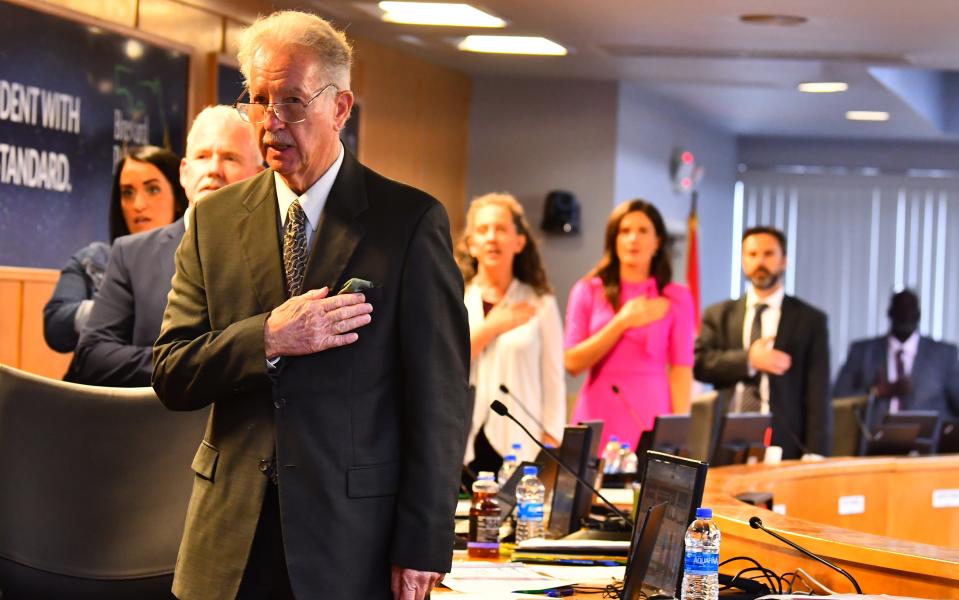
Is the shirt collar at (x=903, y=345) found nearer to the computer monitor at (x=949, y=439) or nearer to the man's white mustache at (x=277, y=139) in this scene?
the computer monitor at (x=949, y=439)

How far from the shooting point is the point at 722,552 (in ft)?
9.61

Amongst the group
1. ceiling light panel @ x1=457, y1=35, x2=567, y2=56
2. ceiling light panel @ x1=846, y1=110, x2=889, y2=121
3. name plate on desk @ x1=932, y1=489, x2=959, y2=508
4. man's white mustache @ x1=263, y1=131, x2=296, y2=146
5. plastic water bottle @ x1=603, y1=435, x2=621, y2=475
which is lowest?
name plate on desk @ x1=932, y1=489, x2=959, y2=508

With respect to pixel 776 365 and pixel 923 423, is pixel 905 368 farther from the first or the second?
pixel 776 365

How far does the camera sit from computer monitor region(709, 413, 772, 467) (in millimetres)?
4500

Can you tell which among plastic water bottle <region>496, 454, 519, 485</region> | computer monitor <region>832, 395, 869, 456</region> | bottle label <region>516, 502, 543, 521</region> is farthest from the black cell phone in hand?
computer monitor <region>832, 395, 869, 456</region>

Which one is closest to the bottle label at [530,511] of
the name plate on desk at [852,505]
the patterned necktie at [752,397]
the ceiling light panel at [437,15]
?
the name plate on desk at [852,505]

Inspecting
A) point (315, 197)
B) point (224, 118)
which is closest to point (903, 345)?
point (224, 118)

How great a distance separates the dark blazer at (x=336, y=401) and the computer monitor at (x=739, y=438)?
258 centimetres

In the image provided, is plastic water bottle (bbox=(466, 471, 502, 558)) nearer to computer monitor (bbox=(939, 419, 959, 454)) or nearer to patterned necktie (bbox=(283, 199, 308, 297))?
patterned necktie (bbox=(283, 199, 308, 297))

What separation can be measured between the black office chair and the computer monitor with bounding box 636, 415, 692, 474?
183 cm

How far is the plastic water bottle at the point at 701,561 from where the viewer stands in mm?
2199

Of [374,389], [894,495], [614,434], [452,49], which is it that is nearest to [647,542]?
[374,389]

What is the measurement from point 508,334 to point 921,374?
471 cm

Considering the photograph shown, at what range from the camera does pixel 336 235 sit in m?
2.02
